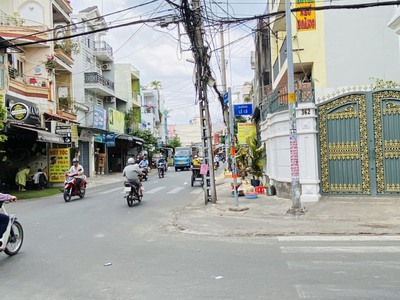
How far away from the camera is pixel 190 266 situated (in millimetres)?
5965

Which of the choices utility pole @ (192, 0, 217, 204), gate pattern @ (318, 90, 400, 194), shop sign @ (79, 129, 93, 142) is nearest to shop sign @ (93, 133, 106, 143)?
Result: shop sign @ (79, 129, 93, 142)

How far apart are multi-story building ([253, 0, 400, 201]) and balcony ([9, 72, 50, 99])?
1557cm

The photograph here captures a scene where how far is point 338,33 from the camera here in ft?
51.4

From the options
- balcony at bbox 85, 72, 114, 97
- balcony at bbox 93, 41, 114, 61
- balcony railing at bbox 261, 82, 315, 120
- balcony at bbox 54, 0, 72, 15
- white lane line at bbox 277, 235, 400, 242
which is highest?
balcony at bbox 54, 0, 72, 15

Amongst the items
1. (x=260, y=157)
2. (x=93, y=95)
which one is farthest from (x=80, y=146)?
(x=260, y=157)

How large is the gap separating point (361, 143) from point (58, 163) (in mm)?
17974

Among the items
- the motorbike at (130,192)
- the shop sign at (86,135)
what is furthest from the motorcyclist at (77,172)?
the shop sign at (86,135)

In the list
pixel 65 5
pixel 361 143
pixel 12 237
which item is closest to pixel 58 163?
pixel 65 5

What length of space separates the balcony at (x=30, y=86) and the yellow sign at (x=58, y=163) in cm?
378

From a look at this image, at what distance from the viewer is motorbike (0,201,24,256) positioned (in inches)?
269

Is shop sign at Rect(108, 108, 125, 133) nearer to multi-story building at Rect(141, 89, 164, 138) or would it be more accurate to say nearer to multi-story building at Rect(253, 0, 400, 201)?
multi-story building at Rect(141, 89, 164, 138)

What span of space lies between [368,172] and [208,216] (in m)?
4.75

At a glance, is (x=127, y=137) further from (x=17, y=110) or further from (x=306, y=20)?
(x=306, y=20)

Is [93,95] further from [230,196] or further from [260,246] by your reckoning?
[260,246]
